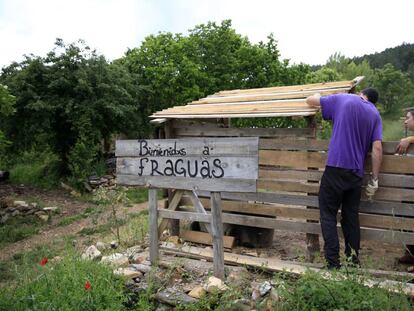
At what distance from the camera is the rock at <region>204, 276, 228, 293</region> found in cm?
373

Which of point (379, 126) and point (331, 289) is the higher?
point (379, 126)

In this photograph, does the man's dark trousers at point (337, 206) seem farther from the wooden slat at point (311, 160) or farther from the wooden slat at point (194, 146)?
the wooden slat at point (194, 146)

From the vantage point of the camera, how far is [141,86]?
45.6ft

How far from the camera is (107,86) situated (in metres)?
12.0

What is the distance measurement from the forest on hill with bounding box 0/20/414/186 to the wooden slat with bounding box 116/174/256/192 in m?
5.46

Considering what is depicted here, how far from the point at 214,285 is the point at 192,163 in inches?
51.1

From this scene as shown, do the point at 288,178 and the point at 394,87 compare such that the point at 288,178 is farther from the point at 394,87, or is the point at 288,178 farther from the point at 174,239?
the point at 394,87

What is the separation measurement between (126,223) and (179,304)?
4593mm

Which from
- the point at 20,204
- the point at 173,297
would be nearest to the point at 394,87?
the point at 20,204

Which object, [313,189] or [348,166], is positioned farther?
[313,189]

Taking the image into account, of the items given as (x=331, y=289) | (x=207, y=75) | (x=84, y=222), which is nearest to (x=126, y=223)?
(x=84, y=222)

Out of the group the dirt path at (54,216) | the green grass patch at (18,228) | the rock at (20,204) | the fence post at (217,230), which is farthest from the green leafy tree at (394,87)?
the fence post at (217,230)

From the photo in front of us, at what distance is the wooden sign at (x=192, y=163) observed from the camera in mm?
3895

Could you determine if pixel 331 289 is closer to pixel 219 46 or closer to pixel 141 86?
pixel 141 86
